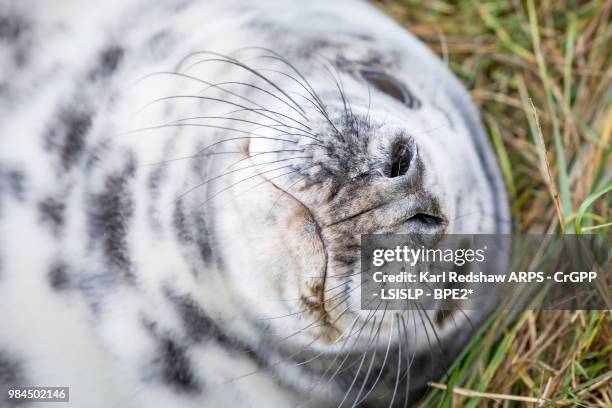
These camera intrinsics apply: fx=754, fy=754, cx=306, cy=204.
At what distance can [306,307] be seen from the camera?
1.64 metres

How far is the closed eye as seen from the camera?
6.57 feet

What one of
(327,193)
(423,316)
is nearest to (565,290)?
(423,316)

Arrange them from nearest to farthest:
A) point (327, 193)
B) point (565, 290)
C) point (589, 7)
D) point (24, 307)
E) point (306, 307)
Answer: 1. point (327, 193)
2. point (306, 307)
3. point (24, 307)
4. point (565, 290)
5. point (589, 7)

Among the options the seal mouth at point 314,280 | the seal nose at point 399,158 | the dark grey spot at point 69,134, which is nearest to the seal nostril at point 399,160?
the seal nose at point 399,158

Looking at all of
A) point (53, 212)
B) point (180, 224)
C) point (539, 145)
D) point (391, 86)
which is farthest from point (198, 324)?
point (539, 145)

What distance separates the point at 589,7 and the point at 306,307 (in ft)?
6.81

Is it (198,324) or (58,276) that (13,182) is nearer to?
(58,276)

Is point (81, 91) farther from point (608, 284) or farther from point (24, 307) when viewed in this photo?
point (608, 284)

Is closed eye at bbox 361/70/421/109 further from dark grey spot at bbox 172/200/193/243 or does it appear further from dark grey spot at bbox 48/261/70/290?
dark grey spot at bbox 48/261/70/290

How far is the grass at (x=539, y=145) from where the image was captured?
6.91ft

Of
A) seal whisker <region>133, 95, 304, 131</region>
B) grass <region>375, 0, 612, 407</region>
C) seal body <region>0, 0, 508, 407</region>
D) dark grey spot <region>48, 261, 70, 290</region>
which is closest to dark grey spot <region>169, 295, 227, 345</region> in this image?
seal body <region>0, 0, 508, 407</region>

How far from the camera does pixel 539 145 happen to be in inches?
100

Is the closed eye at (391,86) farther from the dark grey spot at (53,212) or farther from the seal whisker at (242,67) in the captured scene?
the dark grey spot at (53,212)

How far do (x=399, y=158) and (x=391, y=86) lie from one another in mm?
514
